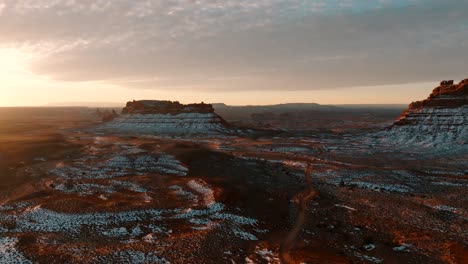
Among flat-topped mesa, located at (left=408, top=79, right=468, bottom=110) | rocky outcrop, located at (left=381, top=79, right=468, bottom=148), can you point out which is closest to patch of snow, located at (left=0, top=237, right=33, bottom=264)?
rocky outcrop, located at (left=381, top=79, right=468, bottom=148)

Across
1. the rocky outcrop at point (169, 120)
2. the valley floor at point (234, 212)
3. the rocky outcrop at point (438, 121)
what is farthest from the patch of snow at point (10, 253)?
the rocky outcrop at point (169, 120)

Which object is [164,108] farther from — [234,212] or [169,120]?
[234,212]

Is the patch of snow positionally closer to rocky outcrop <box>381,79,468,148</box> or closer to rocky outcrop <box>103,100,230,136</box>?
rocky outcrop <box>381,79,468,148</box>

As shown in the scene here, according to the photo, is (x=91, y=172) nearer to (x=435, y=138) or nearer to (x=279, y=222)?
(x=279, y=222)

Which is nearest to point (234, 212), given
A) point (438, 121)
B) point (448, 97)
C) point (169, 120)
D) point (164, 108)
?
point (438, 121)

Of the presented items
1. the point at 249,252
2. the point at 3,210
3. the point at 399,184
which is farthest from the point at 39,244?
the point at 399,184
